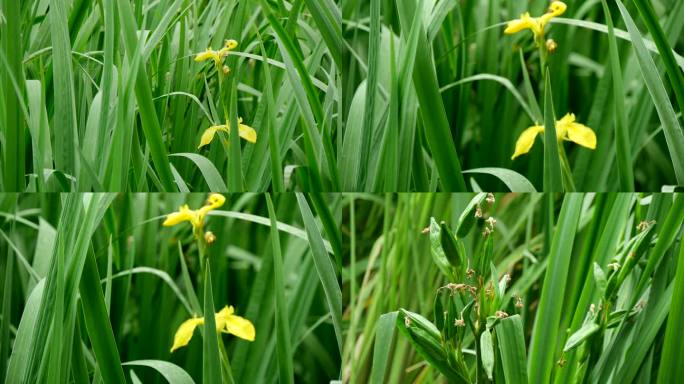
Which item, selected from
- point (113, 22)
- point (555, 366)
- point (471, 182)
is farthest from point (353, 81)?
point (555, 366)

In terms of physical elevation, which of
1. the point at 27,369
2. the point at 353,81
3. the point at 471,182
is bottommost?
the point at 27,369

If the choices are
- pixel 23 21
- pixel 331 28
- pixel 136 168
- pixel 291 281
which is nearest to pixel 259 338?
pixel 291 281

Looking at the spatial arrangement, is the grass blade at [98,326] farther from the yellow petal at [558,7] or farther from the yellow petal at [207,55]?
the yellow petal at [558,7]

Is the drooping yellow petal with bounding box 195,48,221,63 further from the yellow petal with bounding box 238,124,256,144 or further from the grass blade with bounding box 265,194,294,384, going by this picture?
the grass blade with bounding box 265,194,294,384

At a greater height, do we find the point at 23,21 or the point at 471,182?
the point at 23,21

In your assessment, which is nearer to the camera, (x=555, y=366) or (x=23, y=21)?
(x=555, y=366)

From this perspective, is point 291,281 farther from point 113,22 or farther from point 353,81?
point 113,22

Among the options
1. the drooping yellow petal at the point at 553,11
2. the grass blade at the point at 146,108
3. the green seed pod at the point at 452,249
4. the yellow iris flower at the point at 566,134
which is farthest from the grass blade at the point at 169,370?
the drooping yellow petal at the point at 553,11

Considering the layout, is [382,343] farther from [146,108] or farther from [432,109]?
[146,108]
